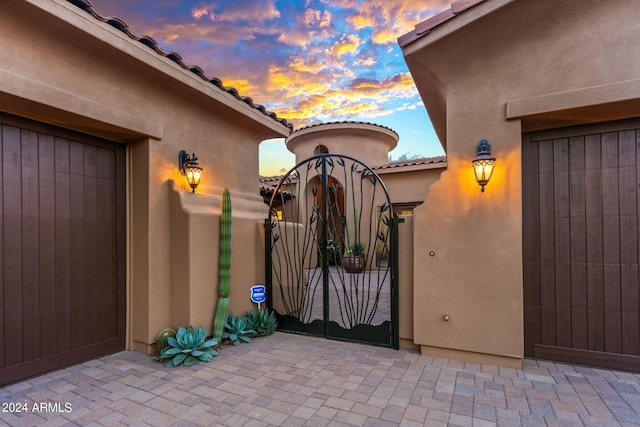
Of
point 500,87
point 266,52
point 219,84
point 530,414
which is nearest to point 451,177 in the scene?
point 500,87

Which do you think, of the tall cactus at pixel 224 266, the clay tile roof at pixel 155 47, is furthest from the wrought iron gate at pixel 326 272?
the clay tile roof at pixel 155 47

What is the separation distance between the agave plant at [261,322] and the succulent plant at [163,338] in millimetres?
1242

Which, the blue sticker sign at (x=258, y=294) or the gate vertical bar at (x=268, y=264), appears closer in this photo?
the blue sticker sign at (x=258, y=294)

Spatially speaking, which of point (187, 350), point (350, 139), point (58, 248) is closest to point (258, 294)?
point (187, 350)

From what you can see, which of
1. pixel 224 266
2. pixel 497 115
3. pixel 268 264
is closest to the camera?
pixel 497 115

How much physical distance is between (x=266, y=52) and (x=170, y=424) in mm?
9280

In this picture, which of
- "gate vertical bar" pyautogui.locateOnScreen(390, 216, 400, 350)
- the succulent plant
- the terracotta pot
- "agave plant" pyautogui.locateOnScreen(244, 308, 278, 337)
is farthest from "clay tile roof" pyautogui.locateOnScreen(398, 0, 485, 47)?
the succulent plant

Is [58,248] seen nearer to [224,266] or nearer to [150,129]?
[150,129]

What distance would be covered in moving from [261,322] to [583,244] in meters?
4.83

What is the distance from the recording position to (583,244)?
3881mm

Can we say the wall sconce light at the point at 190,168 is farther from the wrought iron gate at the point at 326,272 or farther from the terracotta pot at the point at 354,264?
the terracotta pot at the point at 354,264

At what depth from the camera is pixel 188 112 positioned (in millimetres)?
5043

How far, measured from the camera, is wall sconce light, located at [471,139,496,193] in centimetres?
381

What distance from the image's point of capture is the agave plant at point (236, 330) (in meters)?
4.79
